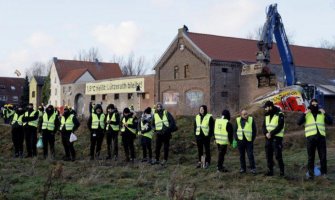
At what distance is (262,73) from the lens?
98.0 feet

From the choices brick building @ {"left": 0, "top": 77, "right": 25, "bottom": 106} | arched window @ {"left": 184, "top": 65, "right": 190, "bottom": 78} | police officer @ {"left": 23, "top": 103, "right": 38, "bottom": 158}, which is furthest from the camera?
brick building @ {"left": 0, "top": 77, "right": 25, "bottom": 106}

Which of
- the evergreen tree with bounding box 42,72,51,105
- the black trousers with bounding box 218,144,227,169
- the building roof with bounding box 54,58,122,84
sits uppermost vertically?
the building roof with bounding box 54,58,122,84

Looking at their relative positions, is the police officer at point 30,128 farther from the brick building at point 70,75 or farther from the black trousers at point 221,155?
the brick building at point 70,75

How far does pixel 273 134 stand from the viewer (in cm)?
1284

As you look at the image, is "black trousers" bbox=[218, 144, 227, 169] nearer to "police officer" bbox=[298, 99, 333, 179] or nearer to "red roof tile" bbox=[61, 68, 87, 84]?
"police officer" bbox=[298, 99, 333, 179]

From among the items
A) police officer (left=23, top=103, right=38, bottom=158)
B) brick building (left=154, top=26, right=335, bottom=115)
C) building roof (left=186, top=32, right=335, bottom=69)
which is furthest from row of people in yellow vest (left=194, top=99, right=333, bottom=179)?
building roof (left=186, top=32, right=335, bottom=69)

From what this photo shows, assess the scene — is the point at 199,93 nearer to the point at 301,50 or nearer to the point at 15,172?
the point at 301,50

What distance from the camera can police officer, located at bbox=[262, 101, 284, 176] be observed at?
12781mm

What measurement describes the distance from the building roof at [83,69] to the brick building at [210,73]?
2466cm

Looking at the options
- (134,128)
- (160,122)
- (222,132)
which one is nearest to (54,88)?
(134,128)

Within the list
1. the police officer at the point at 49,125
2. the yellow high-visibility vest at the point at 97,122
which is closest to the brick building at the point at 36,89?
the police officer at the point at 49,125

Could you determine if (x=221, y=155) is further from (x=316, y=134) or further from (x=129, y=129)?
(x=129, y=129)

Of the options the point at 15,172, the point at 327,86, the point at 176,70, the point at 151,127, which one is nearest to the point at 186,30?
the point at 176,70

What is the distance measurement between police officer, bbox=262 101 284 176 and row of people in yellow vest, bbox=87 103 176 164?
3474mm
